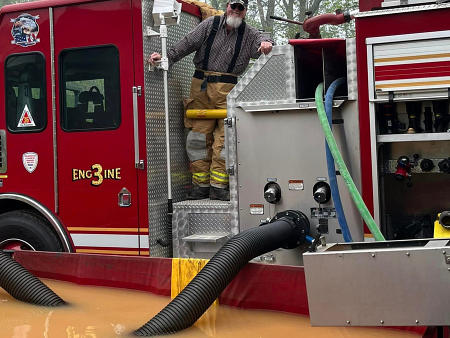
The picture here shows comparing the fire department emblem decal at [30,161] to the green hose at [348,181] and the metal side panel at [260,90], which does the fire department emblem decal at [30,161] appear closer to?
the metal side panel at [260,90]

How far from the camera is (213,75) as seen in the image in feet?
19.9

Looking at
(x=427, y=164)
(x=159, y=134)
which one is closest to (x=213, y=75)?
(x=159, y=134)

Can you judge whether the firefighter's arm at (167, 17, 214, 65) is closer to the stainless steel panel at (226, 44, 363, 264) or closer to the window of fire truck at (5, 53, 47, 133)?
the stainless steel panel at (226, 44, 363, 264)

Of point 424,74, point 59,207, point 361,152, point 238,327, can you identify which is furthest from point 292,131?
point 59,207

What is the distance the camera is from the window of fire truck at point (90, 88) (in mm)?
5910

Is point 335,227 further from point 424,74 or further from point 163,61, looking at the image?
point 163,61

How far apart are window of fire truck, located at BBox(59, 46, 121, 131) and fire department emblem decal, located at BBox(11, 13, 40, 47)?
35 centimetres

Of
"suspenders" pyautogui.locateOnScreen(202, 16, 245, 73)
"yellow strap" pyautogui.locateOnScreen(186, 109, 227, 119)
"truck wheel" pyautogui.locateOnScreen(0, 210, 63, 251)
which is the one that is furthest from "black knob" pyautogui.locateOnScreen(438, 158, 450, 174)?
"truck wheel" pyautogui.locateOnScreen(0, 210, 63, 251)

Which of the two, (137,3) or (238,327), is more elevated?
(137,3)

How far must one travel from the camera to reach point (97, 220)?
5.93 m

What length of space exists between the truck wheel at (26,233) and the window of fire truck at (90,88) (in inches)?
34.3

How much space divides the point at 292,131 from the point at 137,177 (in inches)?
56.3

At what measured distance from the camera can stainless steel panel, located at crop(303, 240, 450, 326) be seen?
297cm

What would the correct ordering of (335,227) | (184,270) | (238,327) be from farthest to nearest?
(335,227)
(184,270)
(238,327)
